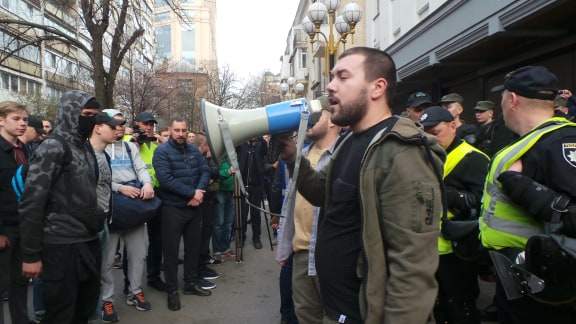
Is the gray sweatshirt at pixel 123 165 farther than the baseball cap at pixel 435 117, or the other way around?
the gray sweatshirt at pixel 123 165

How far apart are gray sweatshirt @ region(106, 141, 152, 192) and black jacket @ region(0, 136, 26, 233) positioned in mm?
950

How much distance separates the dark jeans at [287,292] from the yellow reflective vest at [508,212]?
5.48 feet

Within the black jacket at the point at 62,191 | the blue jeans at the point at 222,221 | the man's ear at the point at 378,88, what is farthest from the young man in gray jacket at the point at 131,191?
the man's ear at the point at 378,88

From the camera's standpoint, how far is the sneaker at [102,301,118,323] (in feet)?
14.7

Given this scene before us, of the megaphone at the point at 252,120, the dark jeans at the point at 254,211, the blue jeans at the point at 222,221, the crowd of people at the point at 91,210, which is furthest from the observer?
the dark jeans at the point at 254,211

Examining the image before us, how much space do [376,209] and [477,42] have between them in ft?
22.3

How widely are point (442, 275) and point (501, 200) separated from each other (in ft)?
4.39

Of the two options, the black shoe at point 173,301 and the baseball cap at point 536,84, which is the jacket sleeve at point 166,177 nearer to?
the black shoe at point 173,301

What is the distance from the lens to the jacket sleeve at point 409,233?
1.68m

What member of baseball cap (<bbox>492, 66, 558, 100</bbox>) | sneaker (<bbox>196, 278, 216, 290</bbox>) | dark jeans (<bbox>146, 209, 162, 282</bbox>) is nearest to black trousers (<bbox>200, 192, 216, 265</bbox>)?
sneaker (<bbox>196, 278, 216, 290</bbox>)

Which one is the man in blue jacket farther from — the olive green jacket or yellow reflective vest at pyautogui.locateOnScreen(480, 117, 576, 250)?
the olive green jacket

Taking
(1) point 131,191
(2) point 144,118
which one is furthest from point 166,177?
(2) point 144,118

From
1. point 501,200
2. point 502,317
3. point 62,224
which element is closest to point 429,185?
point 501,200

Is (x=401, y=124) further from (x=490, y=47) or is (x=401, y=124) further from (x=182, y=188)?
(x=490, y=47)
